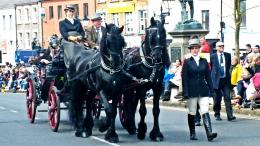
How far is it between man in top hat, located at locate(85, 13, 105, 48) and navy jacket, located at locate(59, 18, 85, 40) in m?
0.23

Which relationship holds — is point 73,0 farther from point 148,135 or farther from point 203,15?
point 148,135

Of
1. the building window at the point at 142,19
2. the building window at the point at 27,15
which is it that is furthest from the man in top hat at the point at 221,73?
the building window at the point at 27,15

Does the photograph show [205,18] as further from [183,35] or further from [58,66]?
[58,66]

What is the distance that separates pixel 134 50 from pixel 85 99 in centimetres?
174

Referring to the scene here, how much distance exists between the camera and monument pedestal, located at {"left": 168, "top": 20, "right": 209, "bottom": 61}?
24422 mm

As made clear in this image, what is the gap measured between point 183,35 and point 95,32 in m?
8.70

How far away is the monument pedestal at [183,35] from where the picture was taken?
24.4m

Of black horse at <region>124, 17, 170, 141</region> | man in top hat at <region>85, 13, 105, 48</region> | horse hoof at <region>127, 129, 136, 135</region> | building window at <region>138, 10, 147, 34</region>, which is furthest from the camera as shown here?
building window at <region>138, 10, 147, 34</region>

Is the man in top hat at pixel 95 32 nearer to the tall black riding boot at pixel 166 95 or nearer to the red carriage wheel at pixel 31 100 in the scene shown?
the red carriage wheel at pixel 31 100

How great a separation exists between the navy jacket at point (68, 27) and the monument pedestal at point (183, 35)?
Result: 8.82m

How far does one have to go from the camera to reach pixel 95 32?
1617cm

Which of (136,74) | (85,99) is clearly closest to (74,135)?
(85,99)

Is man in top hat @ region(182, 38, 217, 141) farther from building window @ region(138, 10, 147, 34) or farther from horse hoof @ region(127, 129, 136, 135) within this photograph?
building window @ region(138, 10, 147, 34)

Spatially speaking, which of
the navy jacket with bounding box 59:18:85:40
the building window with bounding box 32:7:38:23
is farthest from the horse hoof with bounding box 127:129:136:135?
the building window with bounding box 32:7:38:23
